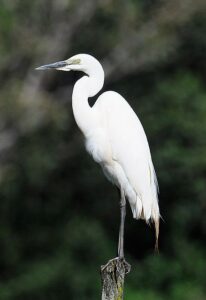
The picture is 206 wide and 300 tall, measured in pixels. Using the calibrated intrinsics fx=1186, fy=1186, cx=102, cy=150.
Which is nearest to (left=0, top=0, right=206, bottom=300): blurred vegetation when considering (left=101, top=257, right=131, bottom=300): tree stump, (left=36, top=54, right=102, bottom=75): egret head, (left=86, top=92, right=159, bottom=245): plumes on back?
(left=86, top=92, right=159, bottom=245): plumes on back

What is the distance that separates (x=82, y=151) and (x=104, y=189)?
0.69 metres

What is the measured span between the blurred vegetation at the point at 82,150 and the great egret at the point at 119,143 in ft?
25.5

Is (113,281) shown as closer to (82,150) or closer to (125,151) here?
(125,151)

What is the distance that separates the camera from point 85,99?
19.4ft

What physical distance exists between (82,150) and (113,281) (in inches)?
412

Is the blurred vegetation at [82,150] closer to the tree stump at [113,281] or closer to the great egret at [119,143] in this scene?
the great egret at [119,143]

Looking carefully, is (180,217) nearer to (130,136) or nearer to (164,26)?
(164,26)

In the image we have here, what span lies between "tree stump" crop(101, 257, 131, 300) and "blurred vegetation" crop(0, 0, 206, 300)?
8.54 m

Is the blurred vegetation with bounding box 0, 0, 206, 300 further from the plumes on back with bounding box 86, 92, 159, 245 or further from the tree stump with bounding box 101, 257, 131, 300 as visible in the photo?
the tree stump with bounding box 101, 257, 131, 300

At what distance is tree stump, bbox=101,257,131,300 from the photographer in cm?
521

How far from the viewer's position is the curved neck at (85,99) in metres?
5.88

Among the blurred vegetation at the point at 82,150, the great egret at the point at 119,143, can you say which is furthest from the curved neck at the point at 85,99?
the blurred vegetation at the point at 82,150

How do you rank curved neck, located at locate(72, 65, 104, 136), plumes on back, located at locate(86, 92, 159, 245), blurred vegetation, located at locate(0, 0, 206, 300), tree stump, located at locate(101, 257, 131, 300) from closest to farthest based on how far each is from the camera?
tree stump, located at locate(101, 257, 131, 300) → curved neck, located at locate(72, 65, 104, 136) → plumes on back, located at locate(86, 92, 159, 245) → blurred vegetation, located at locate(0, 0, 206, 300)

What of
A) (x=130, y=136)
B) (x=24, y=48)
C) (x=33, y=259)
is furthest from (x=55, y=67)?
(x=33, y=259)
